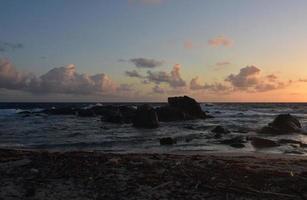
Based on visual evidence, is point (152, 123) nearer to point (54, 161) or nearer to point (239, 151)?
point (239, 151)

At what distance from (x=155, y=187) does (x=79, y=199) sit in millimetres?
1830

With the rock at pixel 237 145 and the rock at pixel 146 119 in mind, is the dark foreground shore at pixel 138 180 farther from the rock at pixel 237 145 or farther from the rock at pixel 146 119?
the rock at pixel 146 119

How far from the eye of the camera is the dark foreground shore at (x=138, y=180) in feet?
29.3

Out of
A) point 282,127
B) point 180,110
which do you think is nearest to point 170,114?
point 180,110

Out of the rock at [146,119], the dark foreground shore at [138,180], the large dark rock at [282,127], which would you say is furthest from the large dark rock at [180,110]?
the dark foreground shore at [138,180]

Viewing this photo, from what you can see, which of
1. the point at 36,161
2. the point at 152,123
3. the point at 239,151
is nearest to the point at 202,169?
the point at 36,161

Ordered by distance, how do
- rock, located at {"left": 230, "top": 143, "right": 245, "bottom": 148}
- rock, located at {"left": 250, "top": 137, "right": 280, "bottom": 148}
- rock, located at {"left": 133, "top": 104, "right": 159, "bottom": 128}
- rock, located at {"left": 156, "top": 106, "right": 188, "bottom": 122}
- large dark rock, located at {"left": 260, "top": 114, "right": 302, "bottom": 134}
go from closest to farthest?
rock, located at {"left": 230, "top": 143, "right": 245, "bottom": 148}, rock, located at {"left": 250, "top": 137, "right": 280, "bottom": 148}, large dark rock, located at {"left": 260, "top": 114, "right": 302, "bottom": 134}, rock, located at {"left": 133, "top": 104, "right": 159, "bottom": 128}, rock, located at {"left": 156, "top": 106, "right": 188, "bottom": 122}

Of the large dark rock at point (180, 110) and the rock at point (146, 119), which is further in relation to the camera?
the large dark rock at point (180, 110)

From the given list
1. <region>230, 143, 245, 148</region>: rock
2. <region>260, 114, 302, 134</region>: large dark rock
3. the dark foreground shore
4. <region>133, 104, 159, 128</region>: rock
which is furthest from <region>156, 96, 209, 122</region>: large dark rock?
the dark foreground shore

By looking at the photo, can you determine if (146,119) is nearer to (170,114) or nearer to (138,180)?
(170,114)

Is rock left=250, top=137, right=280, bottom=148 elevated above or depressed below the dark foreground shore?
below

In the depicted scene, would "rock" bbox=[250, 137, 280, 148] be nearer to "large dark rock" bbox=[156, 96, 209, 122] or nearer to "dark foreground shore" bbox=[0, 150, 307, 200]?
"dark foreground shore" bbox=[0, 150, 307, 200]

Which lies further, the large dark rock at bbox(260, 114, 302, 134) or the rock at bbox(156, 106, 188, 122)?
the rock at bbox(156, 106, 188, 122)

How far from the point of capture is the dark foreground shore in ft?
29.3
